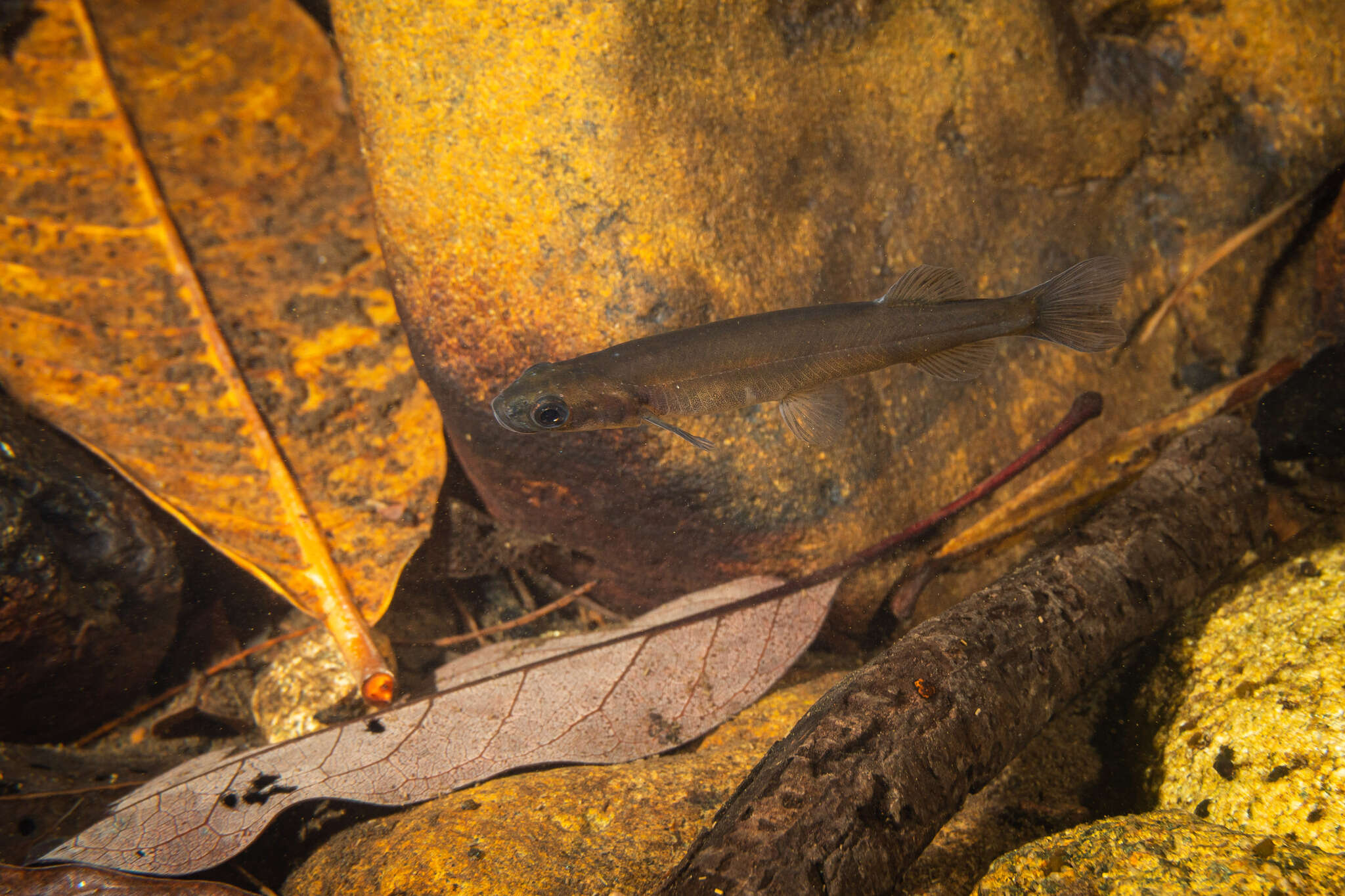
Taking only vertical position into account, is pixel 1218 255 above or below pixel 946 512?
above

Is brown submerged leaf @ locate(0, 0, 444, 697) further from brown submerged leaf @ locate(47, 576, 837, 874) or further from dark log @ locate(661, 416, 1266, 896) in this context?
dark log @ locate(661, 416, 1266, 896)

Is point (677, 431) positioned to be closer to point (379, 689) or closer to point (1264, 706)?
point (379, 689)

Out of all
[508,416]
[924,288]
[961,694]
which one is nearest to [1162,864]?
[961,694]

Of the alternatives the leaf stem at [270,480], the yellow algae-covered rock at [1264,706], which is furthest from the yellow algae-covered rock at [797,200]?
the yellow algae-covered rock at [1264,706]

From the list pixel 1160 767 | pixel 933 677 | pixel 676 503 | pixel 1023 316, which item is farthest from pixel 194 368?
pixel 1160 767

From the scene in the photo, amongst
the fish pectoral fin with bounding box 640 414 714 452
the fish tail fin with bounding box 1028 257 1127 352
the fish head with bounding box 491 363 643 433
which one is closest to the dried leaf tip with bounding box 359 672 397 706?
the fish head with bounding box 491 363 643 433

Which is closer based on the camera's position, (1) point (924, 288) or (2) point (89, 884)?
(2) point (89, 884)

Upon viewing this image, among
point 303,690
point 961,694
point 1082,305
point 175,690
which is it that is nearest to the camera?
point 961,694
